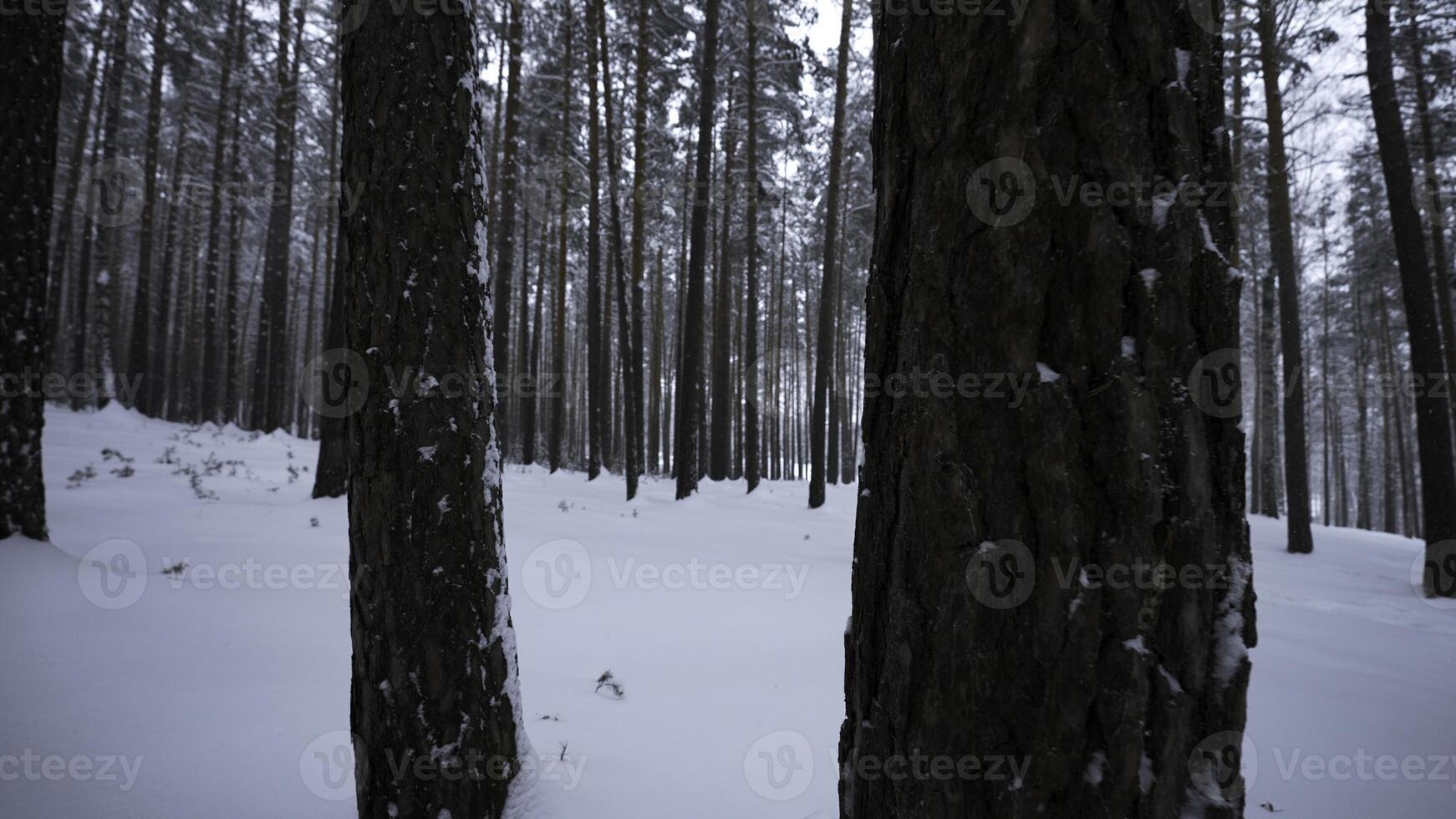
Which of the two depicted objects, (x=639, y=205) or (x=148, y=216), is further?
(x=148, y=216)

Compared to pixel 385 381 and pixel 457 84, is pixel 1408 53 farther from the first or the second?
pixel 385 381

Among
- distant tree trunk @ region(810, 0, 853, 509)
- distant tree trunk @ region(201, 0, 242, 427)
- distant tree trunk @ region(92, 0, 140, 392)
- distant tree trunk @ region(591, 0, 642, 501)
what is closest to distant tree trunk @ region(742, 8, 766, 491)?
distant tree trunk @ region(810, 0, 853, 509)

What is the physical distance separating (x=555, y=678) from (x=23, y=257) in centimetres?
419

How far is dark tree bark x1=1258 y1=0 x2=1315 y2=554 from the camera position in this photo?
30.4 feet

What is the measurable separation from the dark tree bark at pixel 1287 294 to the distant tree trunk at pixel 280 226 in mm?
16742

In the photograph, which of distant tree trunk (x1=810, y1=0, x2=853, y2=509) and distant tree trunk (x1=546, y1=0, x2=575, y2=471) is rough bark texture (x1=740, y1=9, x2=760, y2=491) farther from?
distant tree trunk (x1=546, y1=0, x2=575, y2=471)

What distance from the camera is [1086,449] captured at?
87 cm

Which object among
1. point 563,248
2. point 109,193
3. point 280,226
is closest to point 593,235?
point 563,248

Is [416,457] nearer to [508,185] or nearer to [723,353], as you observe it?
[508,185]

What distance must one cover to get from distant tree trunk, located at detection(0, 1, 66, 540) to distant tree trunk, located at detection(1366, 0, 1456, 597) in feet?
41.5

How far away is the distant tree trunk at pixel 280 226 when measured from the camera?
13477 mm

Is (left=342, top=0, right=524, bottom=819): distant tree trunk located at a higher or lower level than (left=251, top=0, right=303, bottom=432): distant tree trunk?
lower

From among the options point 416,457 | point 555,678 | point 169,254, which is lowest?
point 555,678

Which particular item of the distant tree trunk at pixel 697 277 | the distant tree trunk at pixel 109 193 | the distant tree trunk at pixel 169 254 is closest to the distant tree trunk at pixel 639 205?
the distant tree trunk at pixel 697 277
